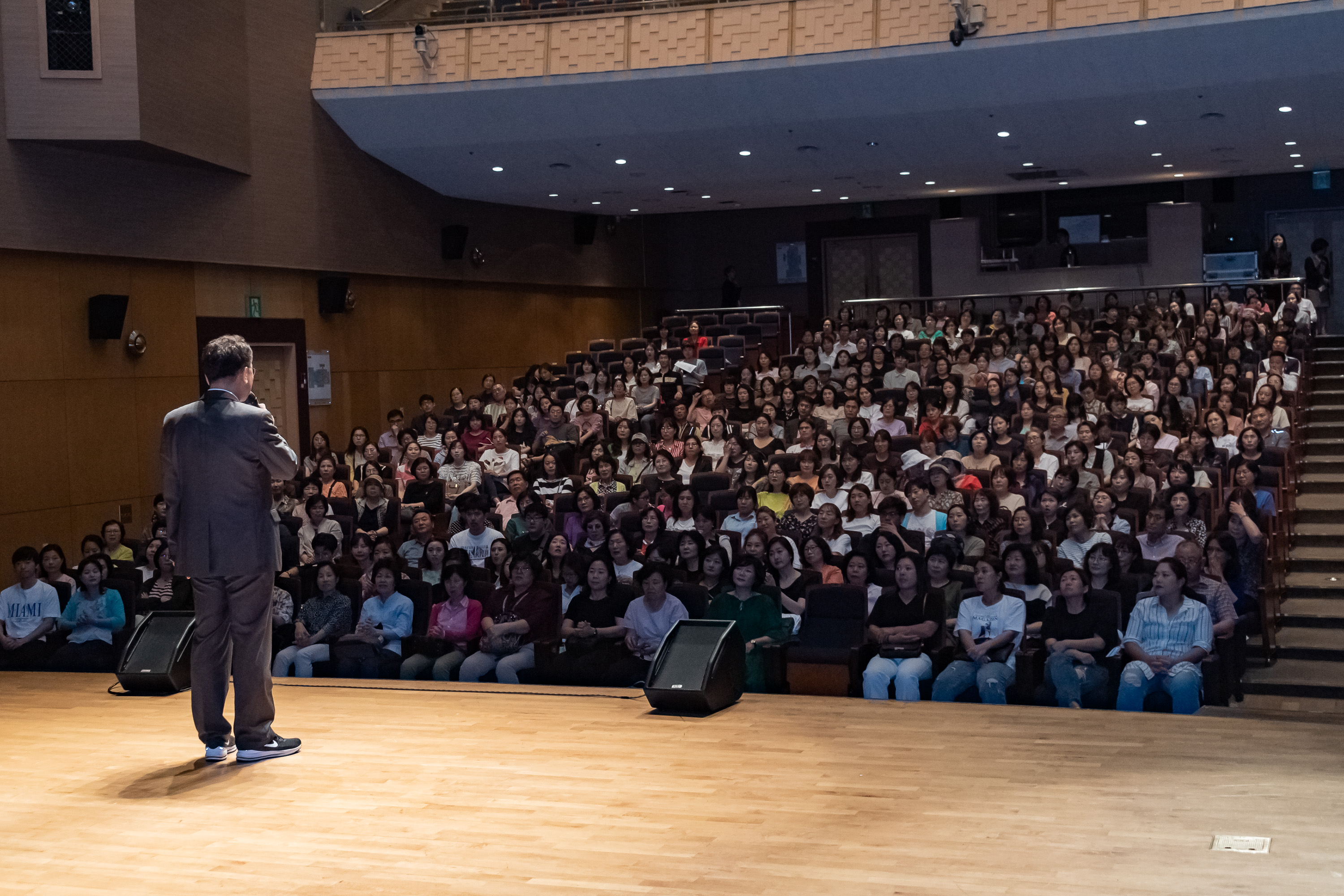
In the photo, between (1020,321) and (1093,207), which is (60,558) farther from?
(1093,207)

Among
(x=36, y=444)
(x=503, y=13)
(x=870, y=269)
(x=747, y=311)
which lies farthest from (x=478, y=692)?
(x=870, y=269)

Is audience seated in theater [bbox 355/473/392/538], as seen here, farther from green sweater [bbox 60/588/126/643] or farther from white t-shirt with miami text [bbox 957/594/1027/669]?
white t-shirt with miami text [bbox 957/594/1027/669]

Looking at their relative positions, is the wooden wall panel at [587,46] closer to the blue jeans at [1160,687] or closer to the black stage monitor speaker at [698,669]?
the black stage monitor speaker at [698,669]

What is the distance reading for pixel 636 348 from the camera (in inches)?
420

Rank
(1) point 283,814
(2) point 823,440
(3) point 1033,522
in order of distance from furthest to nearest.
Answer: (2) point 823,440 < (3) point 1033,522 < (1) point 283,814

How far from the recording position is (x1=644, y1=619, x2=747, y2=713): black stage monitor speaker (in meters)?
3.45

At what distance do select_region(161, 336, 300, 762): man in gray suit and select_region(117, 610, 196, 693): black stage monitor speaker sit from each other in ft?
3.15

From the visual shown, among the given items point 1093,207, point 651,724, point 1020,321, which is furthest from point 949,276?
point 651,724

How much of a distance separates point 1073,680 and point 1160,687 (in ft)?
0.85

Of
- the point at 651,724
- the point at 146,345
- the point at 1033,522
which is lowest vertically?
the point at 651,724

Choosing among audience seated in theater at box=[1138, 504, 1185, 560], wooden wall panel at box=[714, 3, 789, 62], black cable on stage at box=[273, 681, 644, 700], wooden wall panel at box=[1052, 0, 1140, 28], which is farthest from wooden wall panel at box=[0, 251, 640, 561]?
audience seated in theater at box=[1138, 504, 1185, 560]

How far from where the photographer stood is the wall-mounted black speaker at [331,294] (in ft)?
29.5

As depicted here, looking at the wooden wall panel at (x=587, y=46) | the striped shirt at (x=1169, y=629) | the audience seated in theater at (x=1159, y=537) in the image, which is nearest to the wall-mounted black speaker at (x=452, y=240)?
the wooden wall panel at (x=587, y=46)

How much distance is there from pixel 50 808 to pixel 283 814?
520 mm
